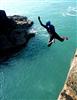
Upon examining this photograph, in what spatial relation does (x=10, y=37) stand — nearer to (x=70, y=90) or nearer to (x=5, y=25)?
(x=5, y=25)

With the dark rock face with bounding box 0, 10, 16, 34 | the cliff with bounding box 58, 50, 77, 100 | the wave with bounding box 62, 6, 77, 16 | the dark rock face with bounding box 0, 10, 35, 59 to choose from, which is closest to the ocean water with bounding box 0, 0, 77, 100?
the dark rock face with bounding box 0, 10, 35, 59

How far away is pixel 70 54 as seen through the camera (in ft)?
214

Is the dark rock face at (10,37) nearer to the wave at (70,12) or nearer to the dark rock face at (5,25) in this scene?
the dark rock face at (5,25)

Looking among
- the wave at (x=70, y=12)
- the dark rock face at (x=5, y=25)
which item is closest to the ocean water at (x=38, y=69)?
the dark rock face at (x=5, y=25)

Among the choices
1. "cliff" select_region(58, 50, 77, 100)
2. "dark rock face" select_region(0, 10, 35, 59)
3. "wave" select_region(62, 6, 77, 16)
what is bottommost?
"wave" select_region(62, 6, 77, 16)

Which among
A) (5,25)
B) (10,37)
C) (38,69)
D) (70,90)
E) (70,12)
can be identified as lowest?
(70,12)

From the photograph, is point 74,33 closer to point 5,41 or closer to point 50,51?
point 50,51

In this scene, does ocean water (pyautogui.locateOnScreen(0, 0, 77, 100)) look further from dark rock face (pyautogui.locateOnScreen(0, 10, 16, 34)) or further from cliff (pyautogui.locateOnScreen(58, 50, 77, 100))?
cliff (pyautogui.locateOnScreen(58, 50, 77, 100))

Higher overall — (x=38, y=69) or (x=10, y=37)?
(x=10, y=37)

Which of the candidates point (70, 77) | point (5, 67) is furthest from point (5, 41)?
point (70, 77)

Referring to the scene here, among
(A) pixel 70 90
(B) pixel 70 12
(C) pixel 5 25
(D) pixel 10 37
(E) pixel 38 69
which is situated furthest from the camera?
(B) pixel 70 12

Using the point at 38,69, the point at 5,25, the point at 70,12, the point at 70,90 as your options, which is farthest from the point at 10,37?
the point at 70,90

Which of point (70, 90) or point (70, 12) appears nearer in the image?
point (70, 90)

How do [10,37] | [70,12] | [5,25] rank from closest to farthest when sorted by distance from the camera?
[10,37] → [5,25] → [70,12]
